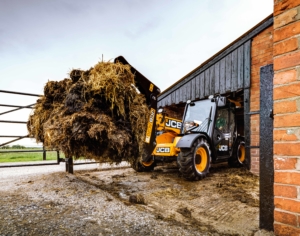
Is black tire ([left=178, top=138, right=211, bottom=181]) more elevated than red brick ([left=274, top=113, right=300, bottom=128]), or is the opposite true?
red brick ([left=274, top=113, right=300, bottom=128])

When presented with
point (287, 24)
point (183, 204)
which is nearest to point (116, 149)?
point (183, 204)

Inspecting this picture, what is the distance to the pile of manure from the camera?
218 centimetres

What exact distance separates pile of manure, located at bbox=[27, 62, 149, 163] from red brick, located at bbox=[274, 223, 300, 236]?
59.0 inches

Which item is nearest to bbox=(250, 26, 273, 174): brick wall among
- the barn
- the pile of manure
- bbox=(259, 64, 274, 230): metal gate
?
the barn

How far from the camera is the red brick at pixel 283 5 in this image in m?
1.47

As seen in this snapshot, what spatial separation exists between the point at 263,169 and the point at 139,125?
135 centimetres

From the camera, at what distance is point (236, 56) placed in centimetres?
605

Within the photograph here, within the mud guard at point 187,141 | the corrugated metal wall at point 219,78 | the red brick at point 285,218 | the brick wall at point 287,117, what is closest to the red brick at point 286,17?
the brick wall at point 287,117

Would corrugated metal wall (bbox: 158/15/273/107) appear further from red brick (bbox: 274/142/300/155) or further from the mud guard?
red brick (bbox: 274/142/300/155)

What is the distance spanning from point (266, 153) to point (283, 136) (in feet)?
1.61

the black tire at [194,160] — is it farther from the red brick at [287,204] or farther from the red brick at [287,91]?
the red brick at [287,91]

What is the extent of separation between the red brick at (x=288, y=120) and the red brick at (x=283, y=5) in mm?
755

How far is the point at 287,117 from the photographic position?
147 centimetres

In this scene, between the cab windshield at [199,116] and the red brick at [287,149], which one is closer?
the red brick at [287,149]
